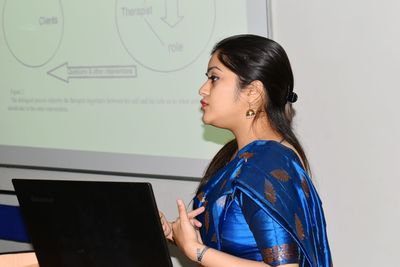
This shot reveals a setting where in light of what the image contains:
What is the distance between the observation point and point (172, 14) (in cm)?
270

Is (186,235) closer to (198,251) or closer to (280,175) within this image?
(198,251)

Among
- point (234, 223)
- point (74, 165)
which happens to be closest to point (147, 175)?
point (74, 165)

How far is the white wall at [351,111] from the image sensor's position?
2.24m

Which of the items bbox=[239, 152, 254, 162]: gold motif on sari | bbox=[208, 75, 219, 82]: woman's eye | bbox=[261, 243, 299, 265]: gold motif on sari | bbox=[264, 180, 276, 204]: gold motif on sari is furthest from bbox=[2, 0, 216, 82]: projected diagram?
bbox=[261, 243, 299, 265]: gold motif on sari

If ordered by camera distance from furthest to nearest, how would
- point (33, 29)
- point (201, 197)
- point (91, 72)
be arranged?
point (33, 29) → point (91, 72) → point (201, 197)

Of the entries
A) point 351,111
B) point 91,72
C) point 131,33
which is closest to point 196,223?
point 351,111

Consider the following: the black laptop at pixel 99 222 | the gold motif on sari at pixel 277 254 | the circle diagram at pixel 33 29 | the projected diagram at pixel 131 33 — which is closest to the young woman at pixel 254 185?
the gold motif on sari at pixel 277 254

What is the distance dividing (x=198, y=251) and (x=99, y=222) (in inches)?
9.5

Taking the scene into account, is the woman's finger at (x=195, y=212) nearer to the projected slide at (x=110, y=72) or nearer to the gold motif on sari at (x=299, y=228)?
the gold motif on sari at (x=299, y=228)

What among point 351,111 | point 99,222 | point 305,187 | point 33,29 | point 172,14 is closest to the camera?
point 99,222

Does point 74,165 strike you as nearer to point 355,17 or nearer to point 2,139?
point 2,139

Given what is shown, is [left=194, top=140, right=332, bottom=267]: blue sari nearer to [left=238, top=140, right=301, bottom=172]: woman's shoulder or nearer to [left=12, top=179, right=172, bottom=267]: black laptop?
[left=238, top=140, right=301, bottom=172]: woman's shoulder

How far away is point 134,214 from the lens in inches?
53.8

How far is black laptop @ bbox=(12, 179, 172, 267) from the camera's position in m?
1.36
